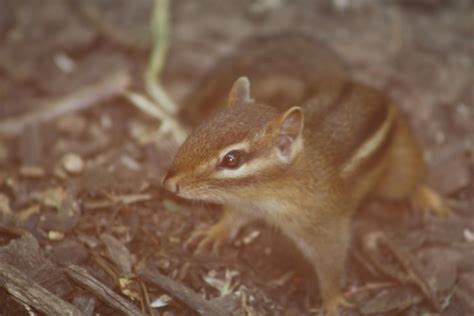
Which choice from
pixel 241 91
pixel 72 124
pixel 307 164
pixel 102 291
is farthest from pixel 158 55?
pixel 102 291

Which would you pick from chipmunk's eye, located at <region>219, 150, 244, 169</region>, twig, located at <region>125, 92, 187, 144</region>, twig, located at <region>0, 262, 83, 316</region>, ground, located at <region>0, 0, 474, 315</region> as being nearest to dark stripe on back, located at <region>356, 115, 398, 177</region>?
ground, located at <region>0, 0, 474, 315</region>

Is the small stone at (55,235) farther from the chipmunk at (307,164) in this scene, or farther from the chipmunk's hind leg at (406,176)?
the chipmunk's hind leg at (406,176)

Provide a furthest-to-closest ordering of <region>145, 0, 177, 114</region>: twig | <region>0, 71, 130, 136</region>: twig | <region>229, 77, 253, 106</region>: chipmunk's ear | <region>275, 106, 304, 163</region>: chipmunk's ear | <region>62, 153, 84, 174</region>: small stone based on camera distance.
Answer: <region>145, 0, 177, 114</region>: twig → <region>0, 71, 130, 136</region>: twig → <region>62, 153, 84, 174</region>: small stone → <region>229, 77, 253, 106</region>: chipmunk's ear → <region>275, 106, 304, 163</region>: chipmunk's ear

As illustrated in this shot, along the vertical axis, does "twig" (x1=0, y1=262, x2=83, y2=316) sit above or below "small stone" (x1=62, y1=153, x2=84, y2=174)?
above

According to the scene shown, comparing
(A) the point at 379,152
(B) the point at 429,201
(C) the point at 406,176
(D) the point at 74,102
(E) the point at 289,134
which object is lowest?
(B) the point at 429,201

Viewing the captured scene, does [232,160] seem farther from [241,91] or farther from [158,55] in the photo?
[158,55]

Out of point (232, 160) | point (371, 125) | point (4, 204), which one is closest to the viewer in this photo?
point (232, 160)

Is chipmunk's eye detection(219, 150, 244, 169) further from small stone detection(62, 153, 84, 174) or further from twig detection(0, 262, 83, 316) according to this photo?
small stone detection(62, 153, 84, 174)

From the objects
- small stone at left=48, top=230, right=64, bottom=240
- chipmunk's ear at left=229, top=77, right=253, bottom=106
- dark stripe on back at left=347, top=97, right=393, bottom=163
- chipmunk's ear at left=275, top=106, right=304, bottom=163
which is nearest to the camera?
chipmunk's ear at left=275, top=106, right=304, bottom=163
